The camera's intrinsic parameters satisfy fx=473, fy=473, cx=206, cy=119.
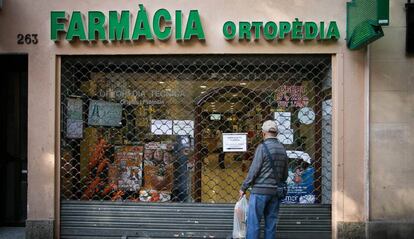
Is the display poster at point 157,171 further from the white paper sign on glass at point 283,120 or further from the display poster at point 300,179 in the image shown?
the display poster at point 300,179

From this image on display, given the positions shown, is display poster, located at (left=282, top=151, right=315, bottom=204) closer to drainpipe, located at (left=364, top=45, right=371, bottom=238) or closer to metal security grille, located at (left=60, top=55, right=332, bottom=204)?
metal security grille, located at (left=60, top=55, right=332, bottom=204)

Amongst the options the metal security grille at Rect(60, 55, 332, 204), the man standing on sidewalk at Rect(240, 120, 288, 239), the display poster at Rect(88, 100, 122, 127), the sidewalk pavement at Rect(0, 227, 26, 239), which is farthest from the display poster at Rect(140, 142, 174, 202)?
the sidewalk pavement at Rect(0, 227, 26, 239)

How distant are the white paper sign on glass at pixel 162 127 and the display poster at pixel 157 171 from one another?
18 centimetres

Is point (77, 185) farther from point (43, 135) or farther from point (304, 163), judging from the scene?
point (304, 163)

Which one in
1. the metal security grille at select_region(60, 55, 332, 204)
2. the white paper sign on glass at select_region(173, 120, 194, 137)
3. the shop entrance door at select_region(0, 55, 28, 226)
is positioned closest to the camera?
the metal security grille at select_region(60, 55, 332, 204)

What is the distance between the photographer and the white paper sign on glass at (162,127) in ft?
24.4

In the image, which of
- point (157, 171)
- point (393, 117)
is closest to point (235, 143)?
point (157, 171)

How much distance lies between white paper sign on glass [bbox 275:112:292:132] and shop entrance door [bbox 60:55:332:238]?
16mm

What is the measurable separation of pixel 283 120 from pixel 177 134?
1675 mm

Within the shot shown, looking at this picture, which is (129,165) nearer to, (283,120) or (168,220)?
(168,220)

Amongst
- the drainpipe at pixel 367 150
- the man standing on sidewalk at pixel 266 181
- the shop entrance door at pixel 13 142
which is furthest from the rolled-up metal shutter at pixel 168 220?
the shop entrance door at pixel 13 142

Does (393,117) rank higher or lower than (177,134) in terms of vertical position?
higher

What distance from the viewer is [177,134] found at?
746 cm

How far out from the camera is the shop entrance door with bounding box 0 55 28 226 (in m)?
8.02
